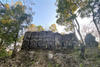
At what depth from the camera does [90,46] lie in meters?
8.02

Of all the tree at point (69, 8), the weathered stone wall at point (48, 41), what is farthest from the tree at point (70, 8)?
the weathered stone wall at point (48, 41)

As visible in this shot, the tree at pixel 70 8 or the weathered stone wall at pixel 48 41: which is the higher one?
the tree at pixel 70 8

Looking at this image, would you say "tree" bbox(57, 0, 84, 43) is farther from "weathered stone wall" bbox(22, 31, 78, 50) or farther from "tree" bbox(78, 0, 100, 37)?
"weathered stone wall" bbox(22, 31, 78, 50)

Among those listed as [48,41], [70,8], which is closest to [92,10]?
[70,8]

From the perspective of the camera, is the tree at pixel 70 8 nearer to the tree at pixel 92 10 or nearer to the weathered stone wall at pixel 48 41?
the tree at pixel 92 10

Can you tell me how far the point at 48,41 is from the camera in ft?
26.7

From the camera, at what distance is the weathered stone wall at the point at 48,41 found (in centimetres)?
793

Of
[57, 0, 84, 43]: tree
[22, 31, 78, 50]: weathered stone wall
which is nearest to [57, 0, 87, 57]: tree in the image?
[57, 0, 84, 43]: tree

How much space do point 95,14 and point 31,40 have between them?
23.9 ft

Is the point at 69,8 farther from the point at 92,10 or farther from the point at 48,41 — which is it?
the point at 48,41

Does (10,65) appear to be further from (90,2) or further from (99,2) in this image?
(99,2)

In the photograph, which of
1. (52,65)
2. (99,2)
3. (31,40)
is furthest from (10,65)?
(99,2)

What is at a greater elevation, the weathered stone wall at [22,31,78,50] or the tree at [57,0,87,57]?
the tree at [57,0,87,57]

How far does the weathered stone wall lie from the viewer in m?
Answer: 7.93
